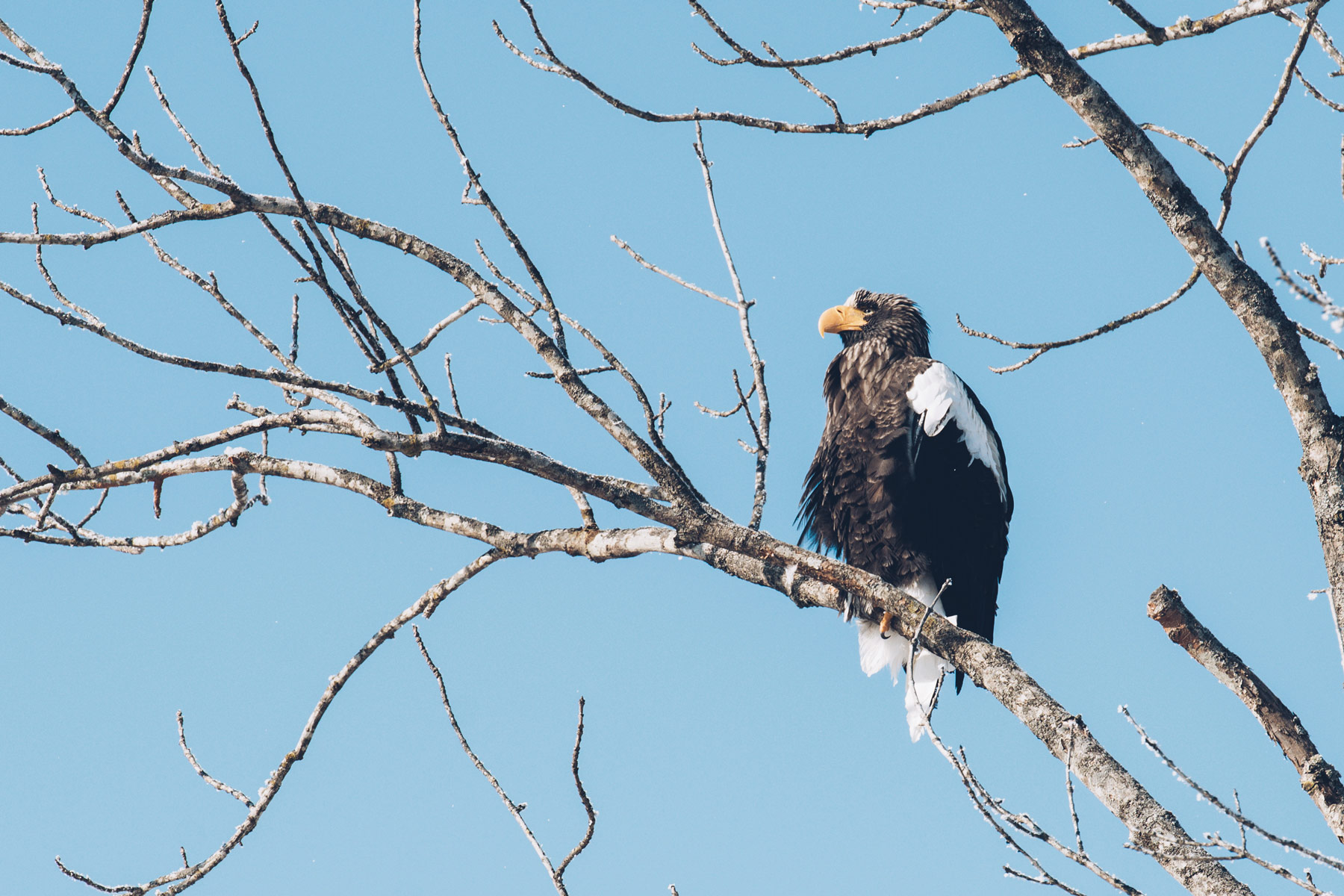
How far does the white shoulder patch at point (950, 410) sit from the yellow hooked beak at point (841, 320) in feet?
3.34

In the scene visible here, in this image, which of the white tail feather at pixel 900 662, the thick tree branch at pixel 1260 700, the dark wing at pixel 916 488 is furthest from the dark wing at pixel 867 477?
the thick tree branch at pixel 1260 700

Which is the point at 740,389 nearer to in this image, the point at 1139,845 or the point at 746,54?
the point at 746,54

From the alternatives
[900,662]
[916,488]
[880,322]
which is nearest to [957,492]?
[916,488]

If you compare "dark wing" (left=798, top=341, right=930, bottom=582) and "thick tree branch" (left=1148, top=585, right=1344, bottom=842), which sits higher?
"dark wing" (left=798, top=341, right=930, bottom=582)

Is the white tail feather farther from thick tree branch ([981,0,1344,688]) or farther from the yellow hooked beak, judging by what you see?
thick tree branch ([981,0,1344,688])

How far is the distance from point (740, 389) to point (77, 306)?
1.70 meters

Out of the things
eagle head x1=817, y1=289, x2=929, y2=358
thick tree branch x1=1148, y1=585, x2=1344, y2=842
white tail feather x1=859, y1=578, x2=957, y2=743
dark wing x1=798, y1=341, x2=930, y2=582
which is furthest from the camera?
eagle head x1=817, y1=289, x2=929, y2=358

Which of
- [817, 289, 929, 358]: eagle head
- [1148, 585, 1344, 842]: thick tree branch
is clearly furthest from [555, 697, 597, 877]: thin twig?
[817, 289, 929, 358]: eagle head

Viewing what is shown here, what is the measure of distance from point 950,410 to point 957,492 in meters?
0.34

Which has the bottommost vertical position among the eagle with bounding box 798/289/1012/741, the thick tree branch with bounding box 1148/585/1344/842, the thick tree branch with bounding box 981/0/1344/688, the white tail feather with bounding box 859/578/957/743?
the thick tree branch with bounding box 1148/585/1344/842

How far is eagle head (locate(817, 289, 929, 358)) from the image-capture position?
5621 mm

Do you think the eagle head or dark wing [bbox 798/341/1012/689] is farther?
the eagle head

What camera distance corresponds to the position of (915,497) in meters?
4.57

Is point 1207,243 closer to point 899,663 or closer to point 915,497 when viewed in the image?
point 915,497
